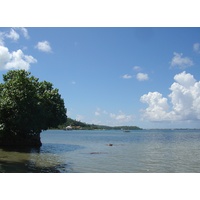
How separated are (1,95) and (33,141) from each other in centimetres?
868

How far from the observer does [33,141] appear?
114 ft

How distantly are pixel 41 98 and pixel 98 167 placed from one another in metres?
18.4

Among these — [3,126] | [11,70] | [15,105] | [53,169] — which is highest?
[11,70]

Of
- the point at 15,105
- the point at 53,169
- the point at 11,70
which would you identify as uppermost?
the point at 11,70

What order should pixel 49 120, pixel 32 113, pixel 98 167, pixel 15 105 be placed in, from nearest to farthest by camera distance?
pixel 98 167
pixel 15 105
pixel 32 113
pixel 49 120

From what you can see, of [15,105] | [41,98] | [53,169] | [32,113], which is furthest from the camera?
[41,98]

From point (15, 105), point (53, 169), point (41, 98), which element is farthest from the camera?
point (41, 98)
